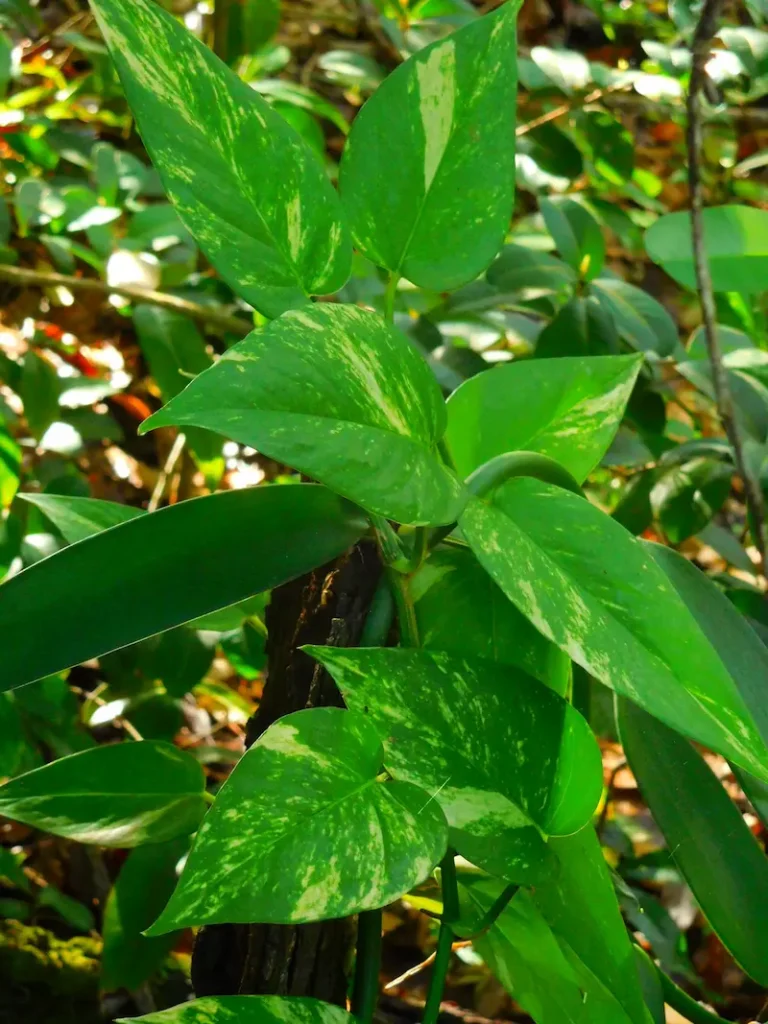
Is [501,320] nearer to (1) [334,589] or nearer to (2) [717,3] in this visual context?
(2) [717,3]

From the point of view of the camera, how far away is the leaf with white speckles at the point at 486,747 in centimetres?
37

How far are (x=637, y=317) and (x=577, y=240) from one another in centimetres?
11

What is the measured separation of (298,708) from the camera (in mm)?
569

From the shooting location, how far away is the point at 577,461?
0.46 meters

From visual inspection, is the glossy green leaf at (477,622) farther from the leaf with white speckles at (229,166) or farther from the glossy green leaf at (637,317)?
the glossy green leaf at (637,317)

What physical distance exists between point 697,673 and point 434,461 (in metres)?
0.12

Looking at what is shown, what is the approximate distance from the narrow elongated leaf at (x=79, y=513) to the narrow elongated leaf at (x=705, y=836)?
30 centimetres

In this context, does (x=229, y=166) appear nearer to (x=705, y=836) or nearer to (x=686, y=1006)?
(x=705, y=836)

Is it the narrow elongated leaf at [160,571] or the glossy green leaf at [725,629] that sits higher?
the narrow elongated leaf at [160,571]

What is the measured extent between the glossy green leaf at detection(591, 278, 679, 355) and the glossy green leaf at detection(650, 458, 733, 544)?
0.37 ft

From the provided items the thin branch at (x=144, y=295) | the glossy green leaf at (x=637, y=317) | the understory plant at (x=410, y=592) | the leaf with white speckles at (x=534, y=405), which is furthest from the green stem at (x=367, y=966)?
the thin branch at (x=144, y=295)

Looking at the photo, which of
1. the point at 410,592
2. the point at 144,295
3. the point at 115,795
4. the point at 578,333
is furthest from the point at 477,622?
the point at 144,295

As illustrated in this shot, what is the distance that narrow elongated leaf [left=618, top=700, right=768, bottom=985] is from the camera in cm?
44

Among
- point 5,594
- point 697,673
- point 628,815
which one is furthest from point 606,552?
point 628,815
